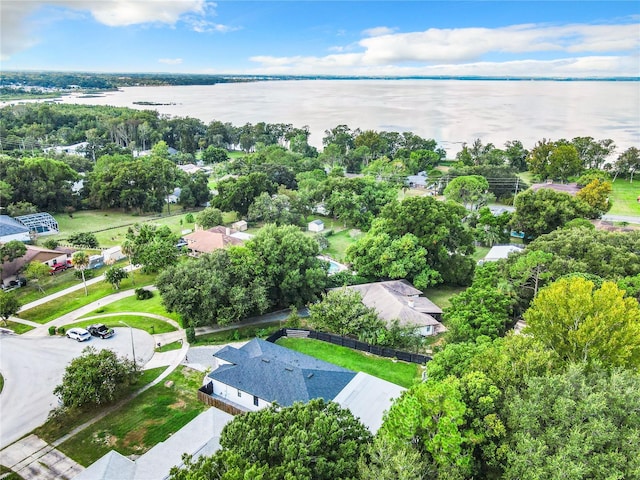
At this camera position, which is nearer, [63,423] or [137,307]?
[63,423]

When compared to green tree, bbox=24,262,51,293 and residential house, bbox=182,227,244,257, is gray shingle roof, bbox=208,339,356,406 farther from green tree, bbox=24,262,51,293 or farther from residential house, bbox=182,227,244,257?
green tree, bbox=24,262,51,293

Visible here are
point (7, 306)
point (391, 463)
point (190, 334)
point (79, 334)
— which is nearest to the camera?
Answer: point (391, 463)

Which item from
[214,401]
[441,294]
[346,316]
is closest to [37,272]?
[214,401]

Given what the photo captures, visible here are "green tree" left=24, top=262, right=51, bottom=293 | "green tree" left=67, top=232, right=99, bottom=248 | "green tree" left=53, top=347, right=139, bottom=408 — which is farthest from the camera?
"green tree" left=67, top=232, right=99, bottom=248

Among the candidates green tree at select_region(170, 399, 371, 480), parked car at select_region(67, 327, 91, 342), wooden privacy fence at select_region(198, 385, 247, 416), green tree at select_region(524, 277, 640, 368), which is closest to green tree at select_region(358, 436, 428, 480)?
green tree at select_region(170, 399, 371, 480)

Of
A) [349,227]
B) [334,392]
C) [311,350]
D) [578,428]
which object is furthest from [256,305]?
[349,227]

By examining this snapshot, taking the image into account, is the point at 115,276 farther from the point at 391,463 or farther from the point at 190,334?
the point at 391,463

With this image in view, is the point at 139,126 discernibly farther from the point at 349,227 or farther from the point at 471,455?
the point at 471,455
